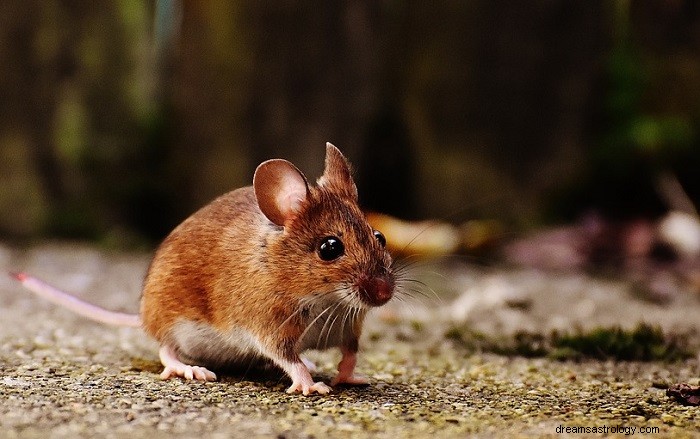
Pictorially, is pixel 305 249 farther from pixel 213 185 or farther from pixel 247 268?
pixel 213 185

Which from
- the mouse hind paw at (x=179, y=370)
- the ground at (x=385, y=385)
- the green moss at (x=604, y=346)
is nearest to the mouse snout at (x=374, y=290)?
the ground at (x=385, y=385)

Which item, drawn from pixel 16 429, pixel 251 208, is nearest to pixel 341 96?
pixel 251 208

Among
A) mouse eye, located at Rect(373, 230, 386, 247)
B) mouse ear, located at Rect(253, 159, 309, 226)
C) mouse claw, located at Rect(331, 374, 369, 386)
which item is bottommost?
mouse claw, located at Rect(331, 374, 369, 386)

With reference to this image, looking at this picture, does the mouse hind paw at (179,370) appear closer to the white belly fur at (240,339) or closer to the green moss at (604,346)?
the white belly fur at (240,339)

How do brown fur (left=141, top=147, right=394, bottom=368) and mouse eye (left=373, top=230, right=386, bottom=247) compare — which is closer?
brown fur (left=141, top=147, right=394, bottom=368)

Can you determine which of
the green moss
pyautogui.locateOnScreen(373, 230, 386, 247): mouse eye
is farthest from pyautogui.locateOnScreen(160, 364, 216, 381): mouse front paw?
the green moss

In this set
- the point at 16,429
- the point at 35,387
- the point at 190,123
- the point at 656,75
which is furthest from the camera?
the point at 656,75

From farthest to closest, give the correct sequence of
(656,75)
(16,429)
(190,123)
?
(656,75) → (190,123) → (16,429)

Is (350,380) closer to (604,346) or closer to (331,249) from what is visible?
(331,249)

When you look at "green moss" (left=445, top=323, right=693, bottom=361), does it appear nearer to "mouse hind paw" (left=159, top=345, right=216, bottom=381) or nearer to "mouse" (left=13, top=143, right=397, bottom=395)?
"mouse" (left=13, top=143, right=397, bottom=395)
